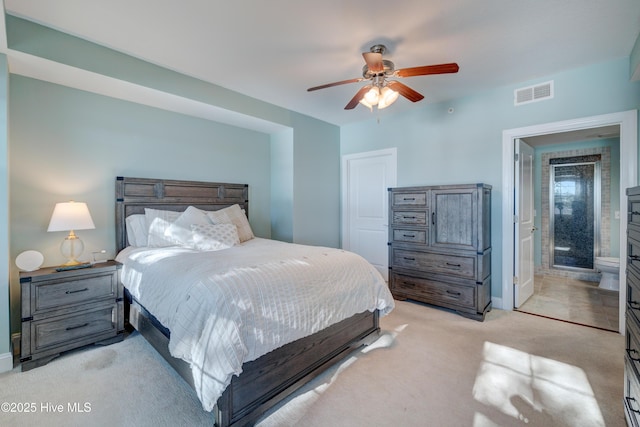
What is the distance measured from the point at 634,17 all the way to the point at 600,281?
378 centimetres

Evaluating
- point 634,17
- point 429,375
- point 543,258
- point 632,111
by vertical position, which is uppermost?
point 634,17

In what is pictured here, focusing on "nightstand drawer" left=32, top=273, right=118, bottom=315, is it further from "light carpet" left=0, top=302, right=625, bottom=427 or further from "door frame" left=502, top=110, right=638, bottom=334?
"door frame" left=502, top=110, right=638, bottom=334

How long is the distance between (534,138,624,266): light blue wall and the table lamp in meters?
6.39

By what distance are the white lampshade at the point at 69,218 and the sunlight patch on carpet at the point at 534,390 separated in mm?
3349

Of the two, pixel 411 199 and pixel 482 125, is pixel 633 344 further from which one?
pixel 482 125

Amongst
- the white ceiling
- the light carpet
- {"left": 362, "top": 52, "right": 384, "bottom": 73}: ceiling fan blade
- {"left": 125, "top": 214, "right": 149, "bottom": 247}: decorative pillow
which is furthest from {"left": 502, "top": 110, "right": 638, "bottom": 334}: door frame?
{"left": 125, "top": 214, "right": 149, "bottom": 247}: decorative pillow

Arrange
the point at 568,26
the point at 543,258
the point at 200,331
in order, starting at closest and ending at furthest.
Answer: the point at 200,331
the point at 568,26
the point at 543,258

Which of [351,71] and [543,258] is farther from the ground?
[351,71]

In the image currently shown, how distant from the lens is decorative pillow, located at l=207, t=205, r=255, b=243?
3436mm

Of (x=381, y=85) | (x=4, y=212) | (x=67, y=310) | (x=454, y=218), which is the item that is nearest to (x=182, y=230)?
(x=67, y=310)

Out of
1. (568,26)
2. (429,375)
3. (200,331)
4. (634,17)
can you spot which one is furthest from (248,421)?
(634,17)

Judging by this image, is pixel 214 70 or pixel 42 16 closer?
pixel 42 16

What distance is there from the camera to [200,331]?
157cm

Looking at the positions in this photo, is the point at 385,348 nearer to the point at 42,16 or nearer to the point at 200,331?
the point at 200,331
